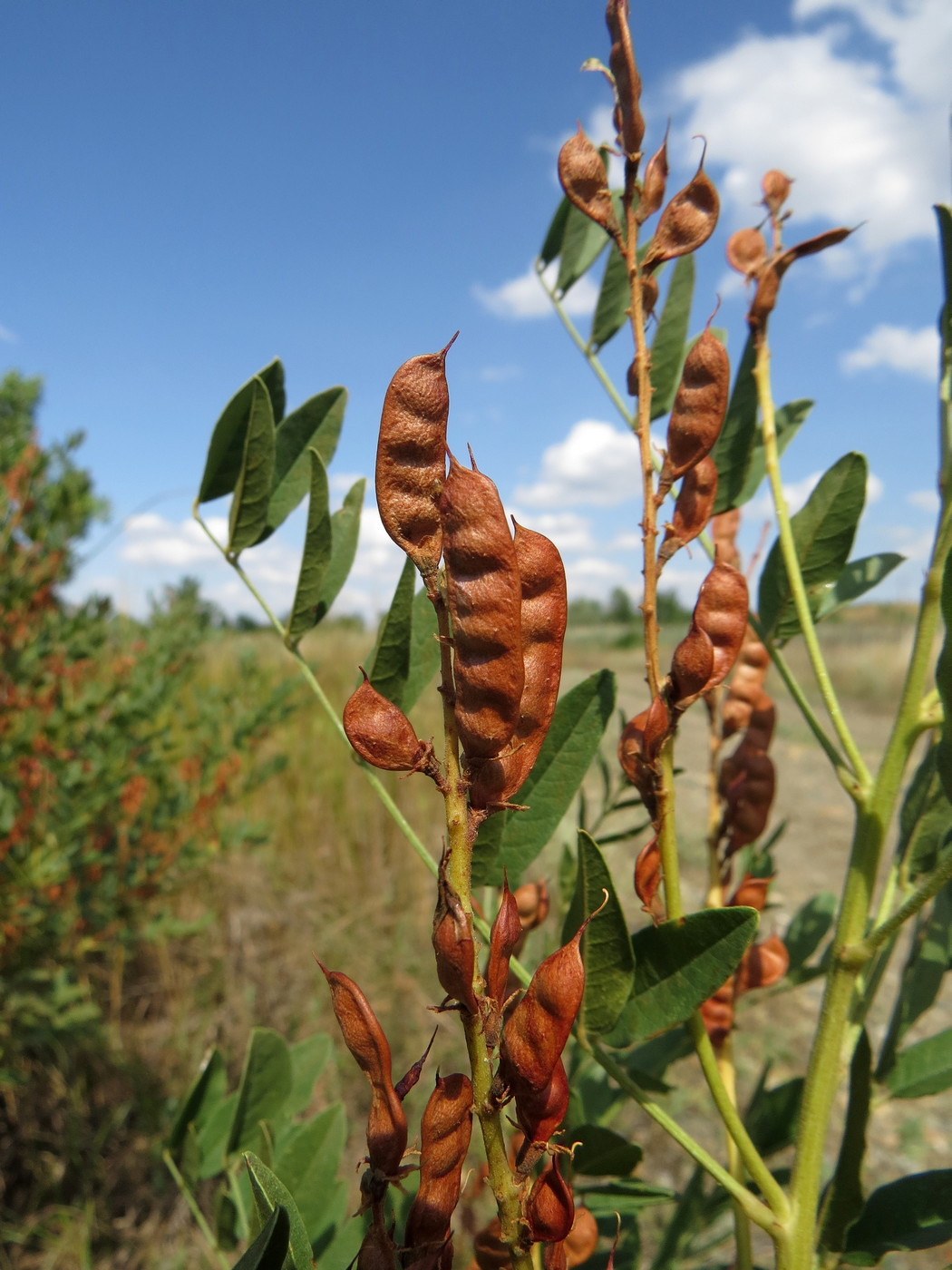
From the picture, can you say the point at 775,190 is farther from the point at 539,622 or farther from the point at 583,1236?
the point at 583,1236

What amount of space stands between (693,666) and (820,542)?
0.32 meters

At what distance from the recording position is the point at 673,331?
0.87 m

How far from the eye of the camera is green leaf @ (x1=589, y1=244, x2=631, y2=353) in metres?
0.96

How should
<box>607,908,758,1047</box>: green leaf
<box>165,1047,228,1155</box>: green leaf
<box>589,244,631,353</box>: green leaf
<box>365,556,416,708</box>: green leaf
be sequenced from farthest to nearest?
<box>589,244,631,353</box>: green leaf, <box>165,1047,228,1155</box>: green leaf, <box>365,556,416,708</box>: green leaf, <box>607,908,758,1047</box>: green leaf

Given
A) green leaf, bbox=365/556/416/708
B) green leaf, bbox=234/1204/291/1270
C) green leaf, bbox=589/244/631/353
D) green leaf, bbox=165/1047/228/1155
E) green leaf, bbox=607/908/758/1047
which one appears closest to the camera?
green leaf, bbox=234/1204/291/1270

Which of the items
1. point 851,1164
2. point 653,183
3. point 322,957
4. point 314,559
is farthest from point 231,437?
point 322,957

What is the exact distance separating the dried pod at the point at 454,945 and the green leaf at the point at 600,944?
0.53 feet

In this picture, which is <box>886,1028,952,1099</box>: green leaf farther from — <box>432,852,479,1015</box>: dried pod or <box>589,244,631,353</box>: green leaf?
<box>589,244,631,353</box>: green leaf

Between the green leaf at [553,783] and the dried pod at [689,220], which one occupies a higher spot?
the dried pod at [689,220]

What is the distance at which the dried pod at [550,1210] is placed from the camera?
35cm

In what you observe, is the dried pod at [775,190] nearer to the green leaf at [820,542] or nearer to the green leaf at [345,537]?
the green leaf at [820,542]

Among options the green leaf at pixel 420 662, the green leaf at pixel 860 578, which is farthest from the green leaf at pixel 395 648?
the green leaf at pixel 860 578

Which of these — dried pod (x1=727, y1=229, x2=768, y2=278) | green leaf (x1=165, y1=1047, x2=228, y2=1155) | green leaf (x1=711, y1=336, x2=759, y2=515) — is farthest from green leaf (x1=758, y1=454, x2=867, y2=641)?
green leaf (x1=165, y1=1047, x2=228, y2=1155)

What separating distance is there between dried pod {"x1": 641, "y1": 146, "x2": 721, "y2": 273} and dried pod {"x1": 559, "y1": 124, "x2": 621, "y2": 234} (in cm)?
4
